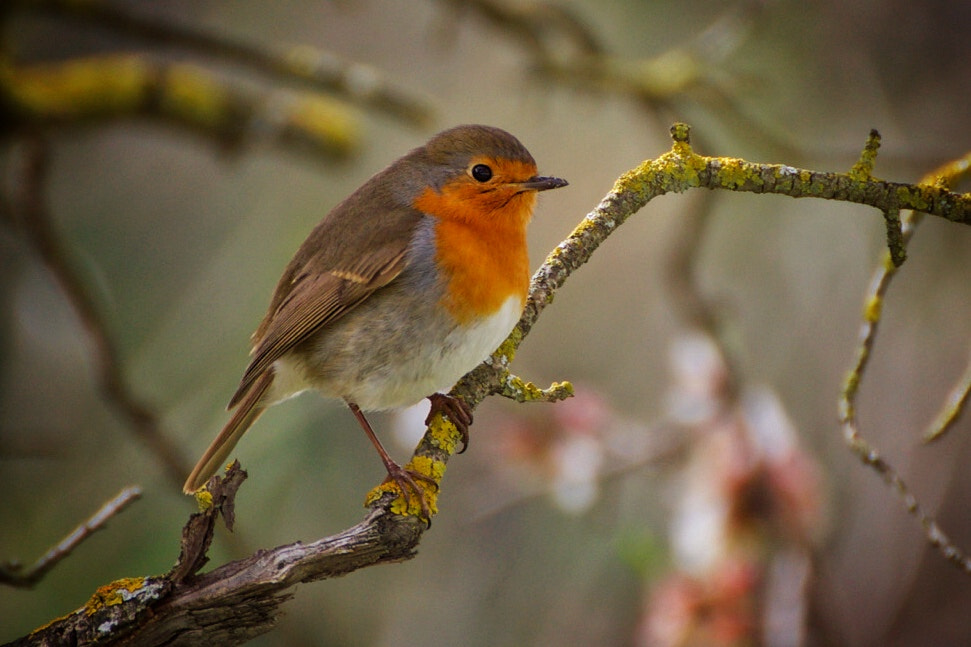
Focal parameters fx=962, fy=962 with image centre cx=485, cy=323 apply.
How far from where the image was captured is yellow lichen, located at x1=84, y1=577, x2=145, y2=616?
1812 mm

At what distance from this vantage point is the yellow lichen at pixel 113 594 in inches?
71.4

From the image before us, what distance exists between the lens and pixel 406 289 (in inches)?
102

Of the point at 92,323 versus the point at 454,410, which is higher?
the point at 92,323

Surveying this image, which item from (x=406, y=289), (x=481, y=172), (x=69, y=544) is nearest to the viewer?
(x=69, y=544)

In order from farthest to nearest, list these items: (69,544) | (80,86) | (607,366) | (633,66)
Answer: (607,366), (633,66), (80,86), (69,544)

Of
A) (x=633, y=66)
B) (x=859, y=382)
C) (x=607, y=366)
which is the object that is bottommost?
(x=859, y=382)

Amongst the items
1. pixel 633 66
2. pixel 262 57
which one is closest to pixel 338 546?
pixel 262 57

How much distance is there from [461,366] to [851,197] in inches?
39.5

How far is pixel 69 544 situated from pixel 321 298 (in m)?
0.95

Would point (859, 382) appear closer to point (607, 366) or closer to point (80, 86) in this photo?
point (607, 366)

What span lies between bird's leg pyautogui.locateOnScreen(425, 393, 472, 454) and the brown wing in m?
0.36

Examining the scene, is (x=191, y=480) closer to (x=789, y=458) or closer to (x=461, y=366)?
(x=461, y=366)

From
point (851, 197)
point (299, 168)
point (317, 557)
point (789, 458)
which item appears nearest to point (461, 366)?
point (317, 557)

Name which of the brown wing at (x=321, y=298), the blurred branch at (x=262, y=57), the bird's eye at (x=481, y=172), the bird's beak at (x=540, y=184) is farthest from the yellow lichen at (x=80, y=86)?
the bird's beak at (x=540, y=184)
